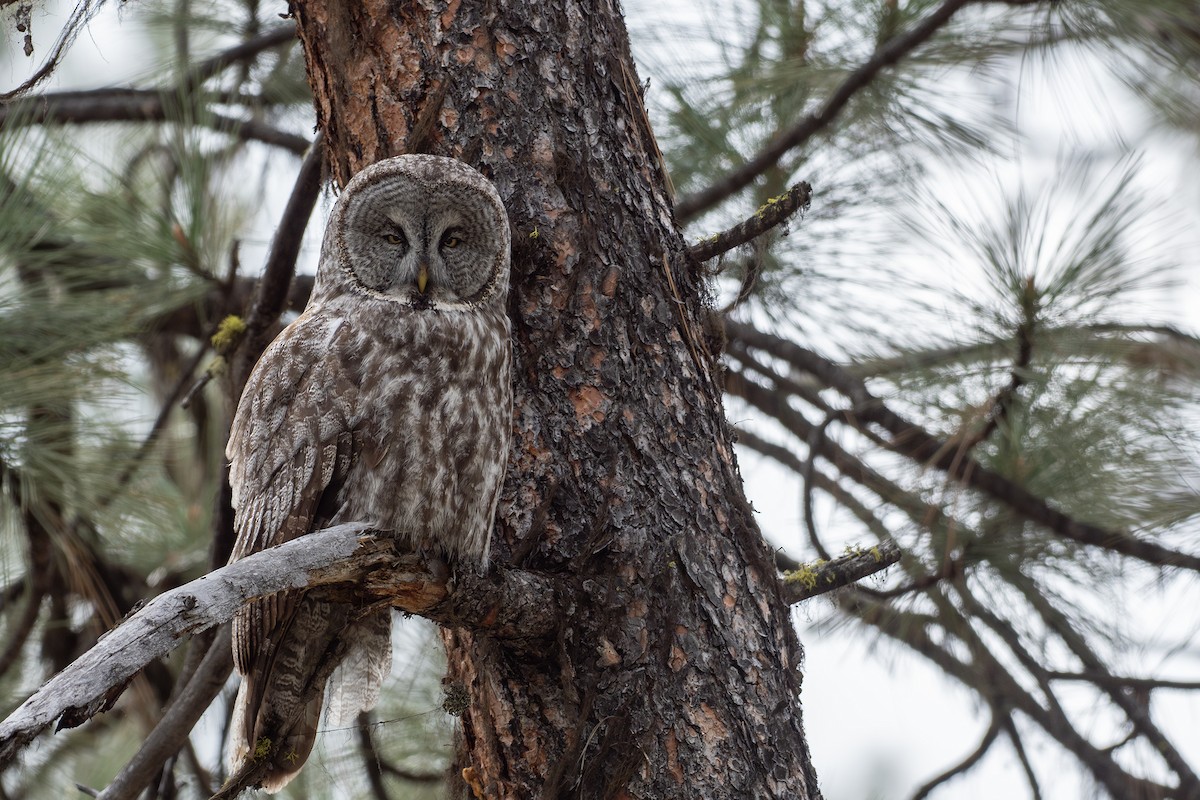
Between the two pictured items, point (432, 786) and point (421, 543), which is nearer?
point (421, 543)

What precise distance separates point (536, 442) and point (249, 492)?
542mm

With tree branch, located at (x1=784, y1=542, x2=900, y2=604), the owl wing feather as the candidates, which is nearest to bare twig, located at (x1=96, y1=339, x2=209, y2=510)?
the owl wing feather

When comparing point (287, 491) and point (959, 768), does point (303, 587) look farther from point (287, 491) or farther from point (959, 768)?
point (959, 768)

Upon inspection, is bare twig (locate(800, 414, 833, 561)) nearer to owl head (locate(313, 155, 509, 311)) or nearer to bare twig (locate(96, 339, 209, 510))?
owl head (locate(313, 155, 509, 311))

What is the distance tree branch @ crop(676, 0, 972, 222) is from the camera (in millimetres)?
3176

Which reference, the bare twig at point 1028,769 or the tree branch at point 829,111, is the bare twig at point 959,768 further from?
the tree branch at point 829,111

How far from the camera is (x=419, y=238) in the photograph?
2436mm

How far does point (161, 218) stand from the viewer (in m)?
3.55

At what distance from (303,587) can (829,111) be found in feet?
6.85

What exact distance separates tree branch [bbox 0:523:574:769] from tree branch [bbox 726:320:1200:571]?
161cm

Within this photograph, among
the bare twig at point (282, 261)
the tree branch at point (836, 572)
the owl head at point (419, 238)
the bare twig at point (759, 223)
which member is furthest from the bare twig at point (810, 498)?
the bare twig at point (282, 261)

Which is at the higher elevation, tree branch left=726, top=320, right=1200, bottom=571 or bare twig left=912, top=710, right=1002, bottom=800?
tree branch left=726, top=320, right=1200, bottom=571

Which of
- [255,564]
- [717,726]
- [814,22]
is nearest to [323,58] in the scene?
[255,564]

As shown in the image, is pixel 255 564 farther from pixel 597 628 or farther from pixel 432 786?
pixel 432 786
